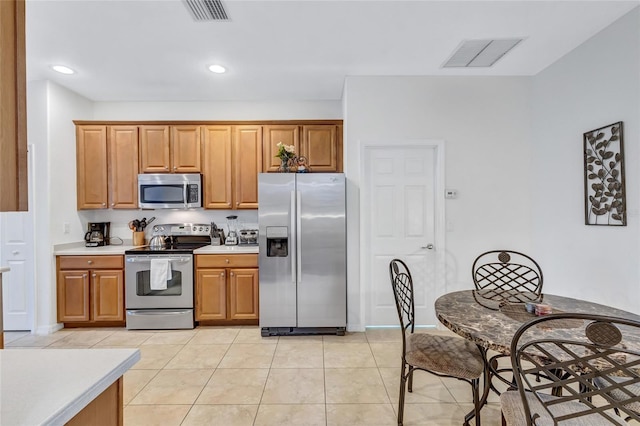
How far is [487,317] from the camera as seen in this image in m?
1.72

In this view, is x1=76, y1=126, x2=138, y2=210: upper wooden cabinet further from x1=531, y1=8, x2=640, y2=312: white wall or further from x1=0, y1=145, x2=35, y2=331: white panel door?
x1=531, y1=8, x2=640, y2=312: white wall

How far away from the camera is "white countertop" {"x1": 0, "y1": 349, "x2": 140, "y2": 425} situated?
2.14 ft

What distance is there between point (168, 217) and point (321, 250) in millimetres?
2263

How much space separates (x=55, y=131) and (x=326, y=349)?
3838 millimetres

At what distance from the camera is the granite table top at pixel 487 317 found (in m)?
1.45

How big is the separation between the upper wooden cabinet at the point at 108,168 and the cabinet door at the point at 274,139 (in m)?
1.61

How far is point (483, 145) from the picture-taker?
3.52m

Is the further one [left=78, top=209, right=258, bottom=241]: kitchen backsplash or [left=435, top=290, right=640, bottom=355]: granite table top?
[left=78, top=209, right=258, bottom=241]: kitchen backsplash

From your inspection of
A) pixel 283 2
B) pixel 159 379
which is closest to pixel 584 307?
pixel 283 2

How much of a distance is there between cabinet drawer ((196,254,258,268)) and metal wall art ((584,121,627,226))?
10.7 ft

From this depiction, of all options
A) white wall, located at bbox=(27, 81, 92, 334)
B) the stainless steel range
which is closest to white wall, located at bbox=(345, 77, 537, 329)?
the stainless steel range

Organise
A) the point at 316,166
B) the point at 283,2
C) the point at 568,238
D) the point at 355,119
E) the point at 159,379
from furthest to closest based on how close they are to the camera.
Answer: the point at 316,166, the point at 355,119, the point at 568,238, the point at 159,379, the point at 283,2

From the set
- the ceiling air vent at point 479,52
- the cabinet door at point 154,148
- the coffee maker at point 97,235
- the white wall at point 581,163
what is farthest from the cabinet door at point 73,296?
the white wall at point 581,163

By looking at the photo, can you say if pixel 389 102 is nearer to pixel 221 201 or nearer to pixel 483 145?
pixel 483 145
